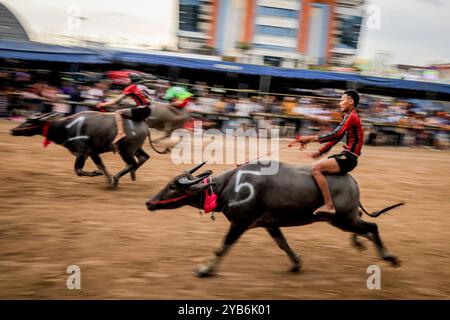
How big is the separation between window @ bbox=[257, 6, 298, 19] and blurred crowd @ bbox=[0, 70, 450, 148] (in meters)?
35.8

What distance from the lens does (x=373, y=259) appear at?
6.21 metres

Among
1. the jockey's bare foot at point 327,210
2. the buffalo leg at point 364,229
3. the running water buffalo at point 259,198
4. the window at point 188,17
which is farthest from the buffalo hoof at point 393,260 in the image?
the window at point 188,17

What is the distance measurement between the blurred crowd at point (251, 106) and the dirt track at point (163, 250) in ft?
29.4

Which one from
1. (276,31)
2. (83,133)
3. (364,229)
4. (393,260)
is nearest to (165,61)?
(83,133)

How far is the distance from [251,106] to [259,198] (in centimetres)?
1553

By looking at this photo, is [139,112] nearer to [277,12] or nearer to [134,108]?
[134,108]

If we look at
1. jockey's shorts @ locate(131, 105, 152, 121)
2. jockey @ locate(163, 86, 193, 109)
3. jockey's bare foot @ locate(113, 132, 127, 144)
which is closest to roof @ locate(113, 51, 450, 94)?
jockey @ locate(163, 86, 193, 109)

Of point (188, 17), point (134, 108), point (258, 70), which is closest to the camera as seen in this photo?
point (134, 108)

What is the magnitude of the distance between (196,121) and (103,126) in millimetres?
9997

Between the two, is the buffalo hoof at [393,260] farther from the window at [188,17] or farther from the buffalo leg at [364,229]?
the window at [188,17]

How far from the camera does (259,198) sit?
527 cm

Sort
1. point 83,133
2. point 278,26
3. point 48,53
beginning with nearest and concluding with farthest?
point 83,133 < point 48,53 < point 278,26

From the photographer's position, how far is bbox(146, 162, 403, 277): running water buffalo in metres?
5.20
